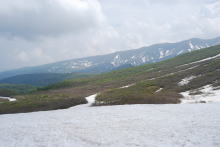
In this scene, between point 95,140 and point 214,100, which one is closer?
point 95,140

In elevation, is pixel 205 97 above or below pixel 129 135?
above

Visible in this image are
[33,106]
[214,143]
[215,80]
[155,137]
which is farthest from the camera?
[215,80]

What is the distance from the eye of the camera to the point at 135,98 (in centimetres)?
4047

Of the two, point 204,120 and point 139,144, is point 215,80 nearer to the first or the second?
point 204,120

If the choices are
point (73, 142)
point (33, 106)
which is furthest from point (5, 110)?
point (73, 142)

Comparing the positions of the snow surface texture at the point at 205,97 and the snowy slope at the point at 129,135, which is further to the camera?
the snow surface texture at the point at 205,97

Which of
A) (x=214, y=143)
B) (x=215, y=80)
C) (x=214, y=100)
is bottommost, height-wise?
(x=214, y=143)

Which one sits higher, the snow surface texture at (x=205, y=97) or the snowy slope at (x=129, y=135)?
the snow surface texture at (x=205, y=97)

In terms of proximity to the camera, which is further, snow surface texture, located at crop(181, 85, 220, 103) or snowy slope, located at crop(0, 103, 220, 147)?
snow surface texture, located at crop(181, 85, 220, 103)

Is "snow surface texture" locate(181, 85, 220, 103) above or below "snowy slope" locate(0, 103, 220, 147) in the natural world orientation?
above

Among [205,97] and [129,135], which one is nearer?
[129,135]

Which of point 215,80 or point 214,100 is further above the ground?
point 215,80

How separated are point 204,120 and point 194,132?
4.96 meters

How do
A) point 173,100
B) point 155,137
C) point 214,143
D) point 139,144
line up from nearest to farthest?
point 214,143 → point 139,144 → point 155,137 → point 173,100
